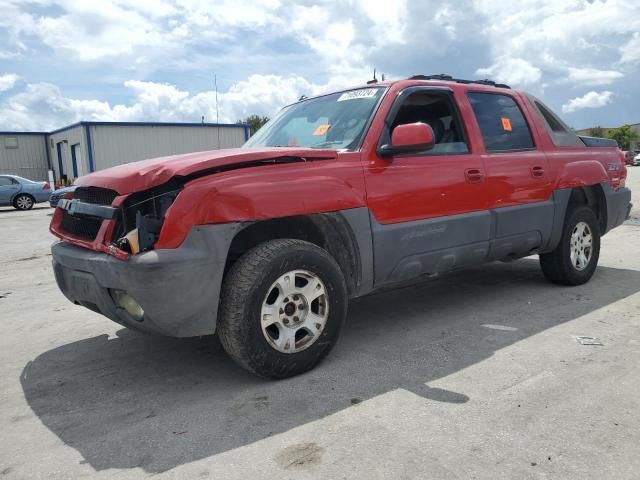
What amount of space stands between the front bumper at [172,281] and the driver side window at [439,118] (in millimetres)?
1913

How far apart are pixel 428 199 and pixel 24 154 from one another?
38.9 m

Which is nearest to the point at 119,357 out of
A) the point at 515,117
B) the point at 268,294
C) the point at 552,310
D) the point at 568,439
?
the point at 268,294

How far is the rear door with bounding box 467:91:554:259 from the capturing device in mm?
4531

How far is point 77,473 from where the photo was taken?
239 centimetres

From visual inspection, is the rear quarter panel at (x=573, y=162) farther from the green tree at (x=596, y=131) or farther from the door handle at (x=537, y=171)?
the green tree at (x=596, y=131)

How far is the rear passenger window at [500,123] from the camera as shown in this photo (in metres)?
4.59

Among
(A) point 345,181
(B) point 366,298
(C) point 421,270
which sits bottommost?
(B) point 366,298

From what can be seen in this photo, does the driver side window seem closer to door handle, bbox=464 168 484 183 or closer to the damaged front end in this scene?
door handle, bbox=464 168 484 183

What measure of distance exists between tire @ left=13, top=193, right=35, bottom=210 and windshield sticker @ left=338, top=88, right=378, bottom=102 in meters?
20.4

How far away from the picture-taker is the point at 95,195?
3389 millimetres

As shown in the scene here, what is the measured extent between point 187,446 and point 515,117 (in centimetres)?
398

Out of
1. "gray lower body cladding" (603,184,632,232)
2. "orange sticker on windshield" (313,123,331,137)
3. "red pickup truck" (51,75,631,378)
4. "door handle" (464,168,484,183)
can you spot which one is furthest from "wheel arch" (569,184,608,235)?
"orange sticker on windshield" (313,123,331,137)

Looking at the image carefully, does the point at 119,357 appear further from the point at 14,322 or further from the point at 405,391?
the point at 405,391

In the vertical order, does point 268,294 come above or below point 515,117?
below
